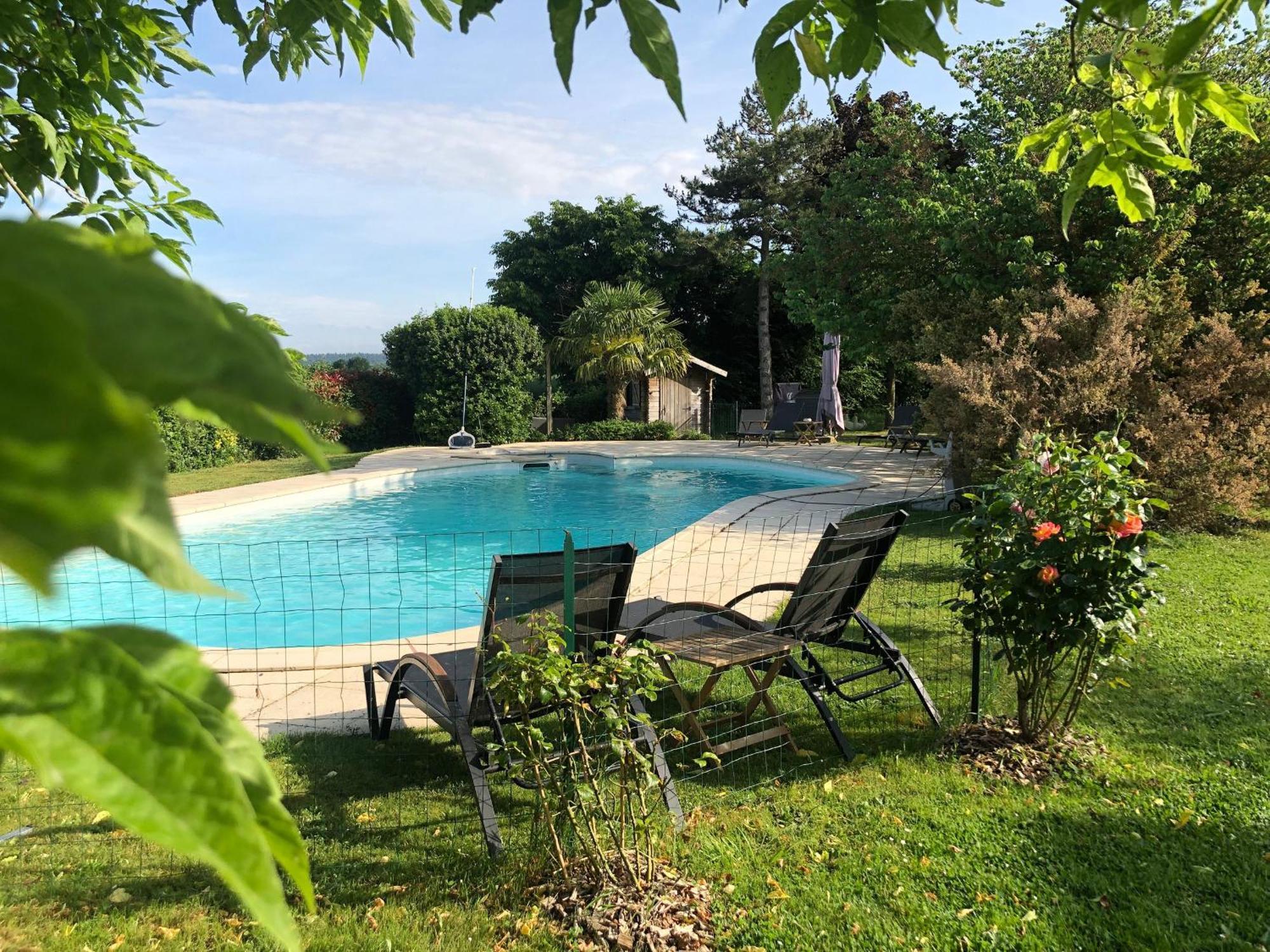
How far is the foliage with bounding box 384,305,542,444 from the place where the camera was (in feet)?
86.1

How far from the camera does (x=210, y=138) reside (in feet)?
11.8

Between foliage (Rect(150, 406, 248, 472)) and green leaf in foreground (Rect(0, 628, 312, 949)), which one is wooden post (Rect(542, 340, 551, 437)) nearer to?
foliage (Rect(150, 406, 248, 472))

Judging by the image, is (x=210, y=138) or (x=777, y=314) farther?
(x=777, y=314)

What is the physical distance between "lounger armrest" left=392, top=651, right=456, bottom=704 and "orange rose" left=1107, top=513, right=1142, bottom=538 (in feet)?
11.2

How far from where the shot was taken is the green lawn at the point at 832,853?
308 centimetres

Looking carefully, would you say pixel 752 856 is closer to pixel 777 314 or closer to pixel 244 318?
pixel 244 318

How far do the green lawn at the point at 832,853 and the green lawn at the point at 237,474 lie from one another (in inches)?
448

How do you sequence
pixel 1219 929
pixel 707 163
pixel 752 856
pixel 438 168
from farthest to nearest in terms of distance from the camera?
pixel 707 163
pixel 438 168
pixel 752 856
pixel 1219 929

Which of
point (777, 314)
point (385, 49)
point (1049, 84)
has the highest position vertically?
point (1049, 84)

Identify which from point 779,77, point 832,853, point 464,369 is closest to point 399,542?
point 832,853

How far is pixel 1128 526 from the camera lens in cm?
406

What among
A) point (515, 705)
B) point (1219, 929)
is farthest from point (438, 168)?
point (1219, 929)

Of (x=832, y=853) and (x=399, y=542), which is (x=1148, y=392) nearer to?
(x=832, y=853)

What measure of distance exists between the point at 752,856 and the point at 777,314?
31.6 meters
